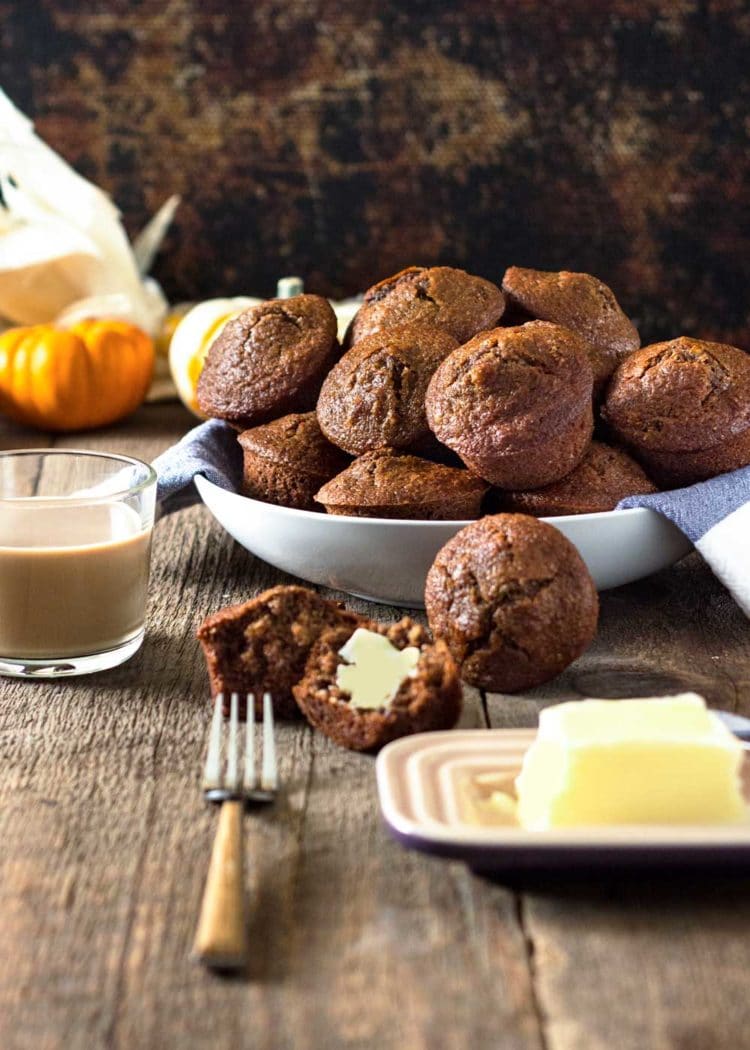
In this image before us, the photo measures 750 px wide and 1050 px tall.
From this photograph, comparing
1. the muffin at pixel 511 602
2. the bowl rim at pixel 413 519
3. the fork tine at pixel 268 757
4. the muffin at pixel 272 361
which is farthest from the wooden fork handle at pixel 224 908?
the muffin at pixel 272 361

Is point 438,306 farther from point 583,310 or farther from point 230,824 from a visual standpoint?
point 230,824

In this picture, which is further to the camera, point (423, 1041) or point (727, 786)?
point (727, 786)

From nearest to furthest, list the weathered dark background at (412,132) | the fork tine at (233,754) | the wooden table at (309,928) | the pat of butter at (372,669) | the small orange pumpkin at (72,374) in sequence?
the wooden table at (309,928), the fork tine at (233,754), the pat of butter at (372,669), the small orange pumpkin at (72,374), the weathered dark background at (412,132)

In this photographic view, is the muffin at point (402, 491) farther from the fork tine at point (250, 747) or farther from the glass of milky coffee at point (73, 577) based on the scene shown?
the fork tine at point (250, 747)

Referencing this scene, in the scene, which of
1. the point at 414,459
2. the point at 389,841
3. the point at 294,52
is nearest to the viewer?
the point at 389,841

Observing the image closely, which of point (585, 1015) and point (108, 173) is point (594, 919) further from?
point (108, 173)

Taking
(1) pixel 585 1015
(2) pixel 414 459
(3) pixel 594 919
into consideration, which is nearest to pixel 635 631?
Answer: (2) pixel 414 459

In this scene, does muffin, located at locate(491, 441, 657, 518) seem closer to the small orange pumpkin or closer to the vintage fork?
the vintage fork
